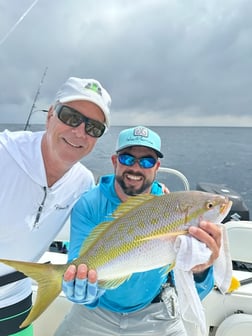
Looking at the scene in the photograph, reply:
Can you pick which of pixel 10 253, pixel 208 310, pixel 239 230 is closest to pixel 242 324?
pixel 208 310

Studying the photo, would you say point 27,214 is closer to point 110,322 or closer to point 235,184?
point 110,322

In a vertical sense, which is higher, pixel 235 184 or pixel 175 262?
pixel 235 184

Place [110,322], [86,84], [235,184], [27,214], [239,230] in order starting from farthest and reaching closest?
[235,184] → [239,230] → [110,322] → [86,84] → [27,214]

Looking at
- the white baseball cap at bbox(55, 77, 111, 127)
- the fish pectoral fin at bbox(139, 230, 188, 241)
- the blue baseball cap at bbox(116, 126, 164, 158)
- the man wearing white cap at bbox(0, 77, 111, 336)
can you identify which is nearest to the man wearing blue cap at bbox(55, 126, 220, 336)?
the blue baseball cap at bbox(116, 126, 164, 158)

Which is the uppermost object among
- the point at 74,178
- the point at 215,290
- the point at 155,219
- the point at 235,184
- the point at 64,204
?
the point at 235,184

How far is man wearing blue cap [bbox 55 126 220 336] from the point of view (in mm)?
2396

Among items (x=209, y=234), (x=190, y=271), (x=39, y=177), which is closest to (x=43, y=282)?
(x=39, y=177)

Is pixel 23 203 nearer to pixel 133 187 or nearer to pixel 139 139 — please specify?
pixel 133 187

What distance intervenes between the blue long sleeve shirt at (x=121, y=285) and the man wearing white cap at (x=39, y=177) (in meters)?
0.18

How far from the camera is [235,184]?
9922 millimetres

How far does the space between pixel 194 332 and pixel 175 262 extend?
3.79 feet

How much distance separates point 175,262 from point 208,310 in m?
1.47

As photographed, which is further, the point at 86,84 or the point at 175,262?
the point at 86,84

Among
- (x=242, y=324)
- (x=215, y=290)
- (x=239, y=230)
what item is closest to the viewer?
(x=242, y=324)
